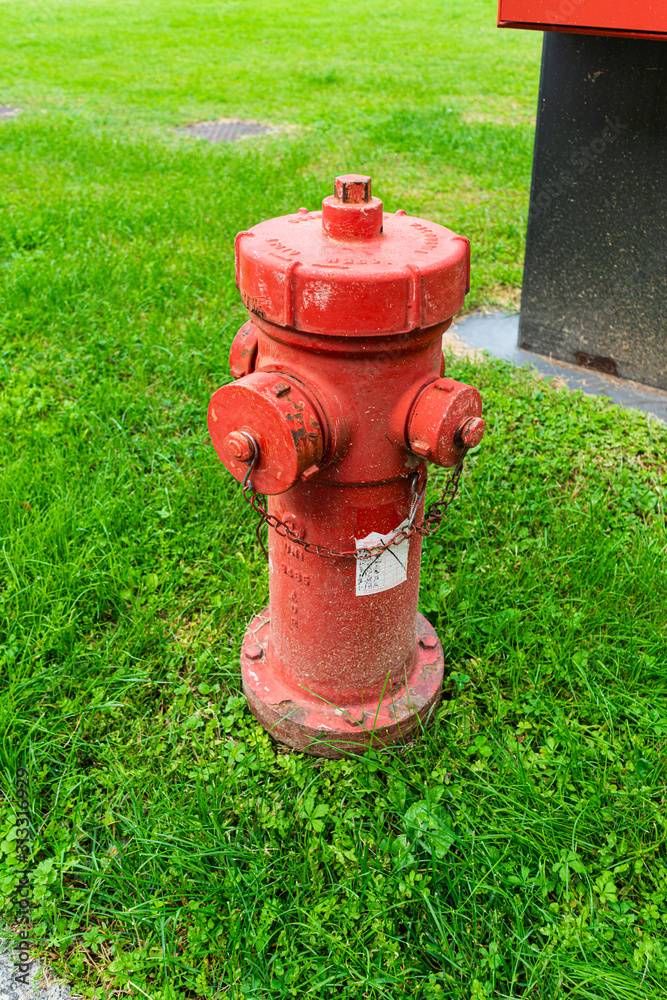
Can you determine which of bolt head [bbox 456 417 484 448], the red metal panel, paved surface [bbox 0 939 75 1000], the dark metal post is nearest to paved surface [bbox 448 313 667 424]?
the dark metal post

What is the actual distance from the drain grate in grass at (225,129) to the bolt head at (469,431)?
6.76m

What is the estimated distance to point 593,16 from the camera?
7.69 ft

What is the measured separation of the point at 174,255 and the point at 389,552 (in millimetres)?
3574

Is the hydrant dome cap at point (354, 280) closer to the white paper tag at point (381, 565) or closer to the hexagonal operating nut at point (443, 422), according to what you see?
the hexagonal operating nut at point (443, 422)

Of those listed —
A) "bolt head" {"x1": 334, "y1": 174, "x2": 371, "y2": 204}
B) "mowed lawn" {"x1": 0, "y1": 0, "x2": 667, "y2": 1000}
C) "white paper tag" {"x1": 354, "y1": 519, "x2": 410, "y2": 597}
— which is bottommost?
"mowed lawn" {"x1": 0, "y1": 0, "x2": 667, "y2": 1000}

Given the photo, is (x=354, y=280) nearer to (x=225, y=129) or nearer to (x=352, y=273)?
(x=352, y=273)

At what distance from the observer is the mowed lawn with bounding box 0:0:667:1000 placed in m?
1.63

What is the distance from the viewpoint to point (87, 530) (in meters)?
2.62

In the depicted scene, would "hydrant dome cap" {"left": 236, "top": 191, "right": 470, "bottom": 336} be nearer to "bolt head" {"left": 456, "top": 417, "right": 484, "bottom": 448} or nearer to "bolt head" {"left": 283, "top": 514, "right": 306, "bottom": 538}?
"bolt head" {"left": 456, "top": 417, "right": 484, "bottom": 448}

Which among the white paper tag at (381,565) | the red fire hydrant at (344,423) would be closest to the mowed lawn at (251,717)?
the red fire hydrant at (344,423)

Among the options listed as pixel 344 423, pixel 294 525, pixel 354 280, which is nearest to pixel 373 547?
pixel 294 525

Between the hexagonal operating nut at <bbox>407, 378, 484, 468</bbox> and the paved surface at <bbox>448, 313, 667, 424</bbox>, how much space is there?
7.04 ft

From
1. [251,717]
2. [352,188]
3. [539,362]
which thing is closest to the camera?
[352,188]

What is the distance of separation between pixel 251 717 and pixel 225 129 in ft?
23.8
